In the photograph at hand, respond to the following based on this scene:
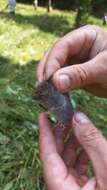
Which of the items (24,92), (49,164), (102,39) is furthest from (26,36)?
(49,164)

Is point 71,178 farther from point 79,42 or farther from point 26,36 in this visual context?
point 26,36

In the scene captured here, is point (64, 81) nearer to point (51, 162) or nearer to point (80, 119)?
point (80, 119)

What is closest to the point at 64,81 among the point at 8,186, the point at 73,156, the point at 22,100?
the point at 73,156

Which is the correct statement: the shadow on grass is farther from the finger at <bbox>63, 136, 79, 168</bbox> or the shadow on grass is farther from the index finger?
the finger at <bbox>63, 136, 79, 168</bbox>

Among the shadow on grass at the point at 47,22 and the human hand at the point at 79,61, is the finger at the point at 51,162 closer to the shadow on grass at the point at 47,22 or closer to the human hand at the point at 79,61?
the human hand at the point at 79,61

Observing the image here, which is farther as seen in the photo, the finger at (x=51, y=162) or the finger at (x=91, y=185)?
the finger at (x=51, y=162)

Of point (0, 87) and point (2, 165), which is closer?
point (2, 165)

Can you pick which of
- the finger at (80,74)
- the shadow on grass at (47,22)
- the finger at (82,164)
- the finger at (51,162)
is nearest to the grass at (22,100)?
the shadow on grass at (47,22)
